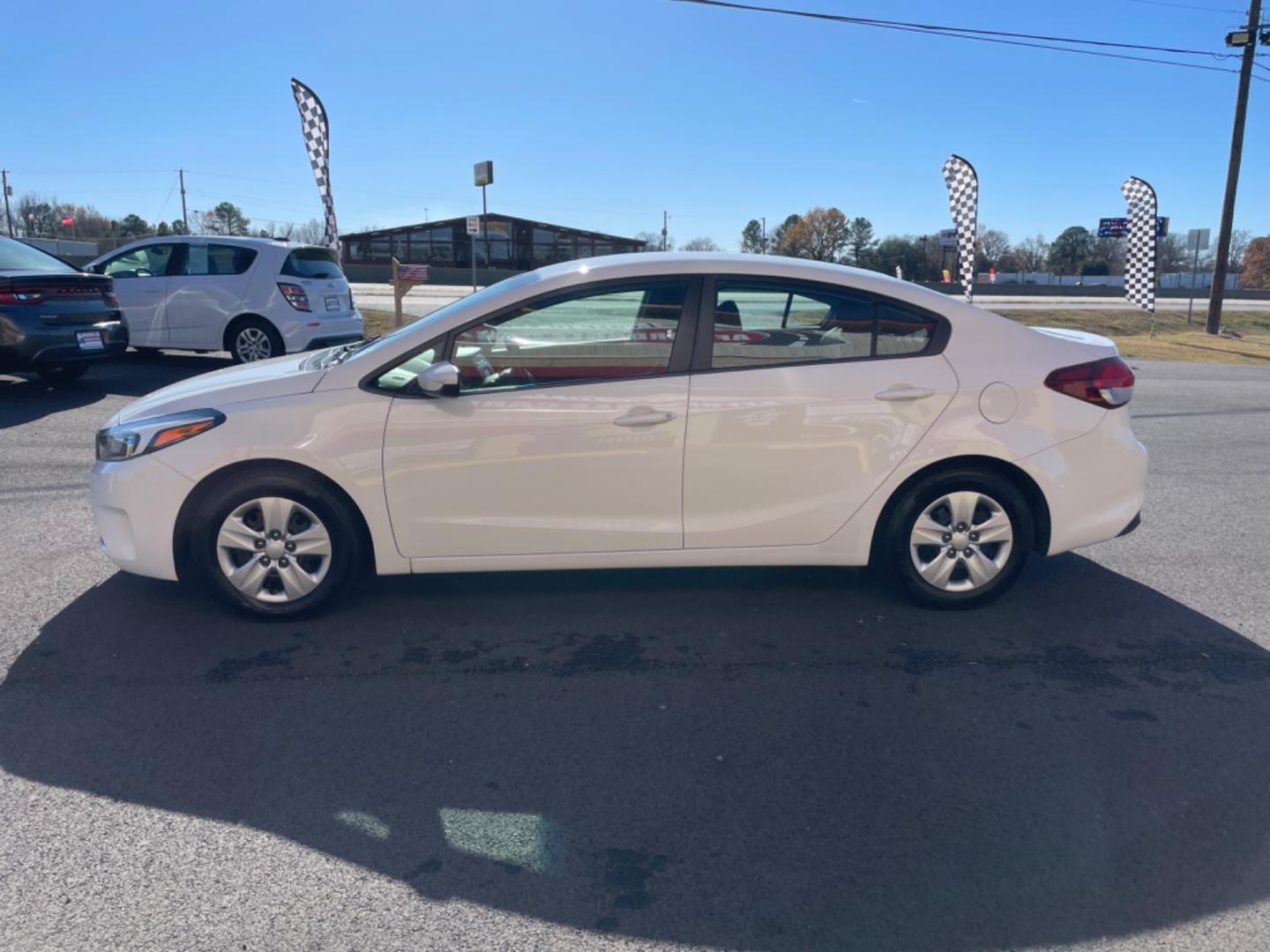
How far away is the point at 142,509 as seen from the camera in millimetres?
4215

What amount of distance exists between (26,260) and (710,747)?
977cm

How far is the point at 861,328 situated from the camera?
4488 millimetres

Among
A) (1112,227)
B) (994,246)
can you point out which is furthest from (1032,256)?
(1112,227)

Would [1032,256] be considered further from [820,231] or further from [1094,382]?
[1094,382]

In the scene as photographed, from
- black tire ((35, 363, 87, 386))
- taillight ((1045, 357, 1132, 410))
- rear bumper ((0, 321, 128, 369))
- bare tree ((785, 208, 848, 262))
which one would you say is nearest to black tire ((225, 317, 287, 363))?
black tire ((35, 363, 87, 386))

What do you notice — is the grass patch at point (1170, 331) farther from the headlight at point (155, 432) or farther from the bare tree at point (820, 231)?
the bare tree at point (820, 231)

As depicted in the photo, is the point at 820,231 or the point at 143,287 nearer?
the point at 143,287

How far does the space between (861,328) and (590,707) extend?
2134mm

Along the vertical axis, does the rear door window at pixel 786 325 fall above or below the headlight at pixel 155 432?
above

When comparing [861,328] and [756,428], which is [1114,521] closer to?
[861,328]

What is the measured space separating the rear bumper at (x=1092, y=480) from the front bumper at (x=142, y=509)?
377 centimetres

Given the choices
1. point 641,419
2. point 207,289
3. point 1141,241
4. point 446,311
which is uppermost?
point 1141,241

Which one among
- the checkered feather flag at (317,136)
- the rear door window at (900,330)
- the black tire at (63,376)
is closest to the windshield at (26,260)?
the black tire at (63,376)

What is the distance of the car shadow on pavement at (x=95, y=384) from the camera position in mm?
9688
